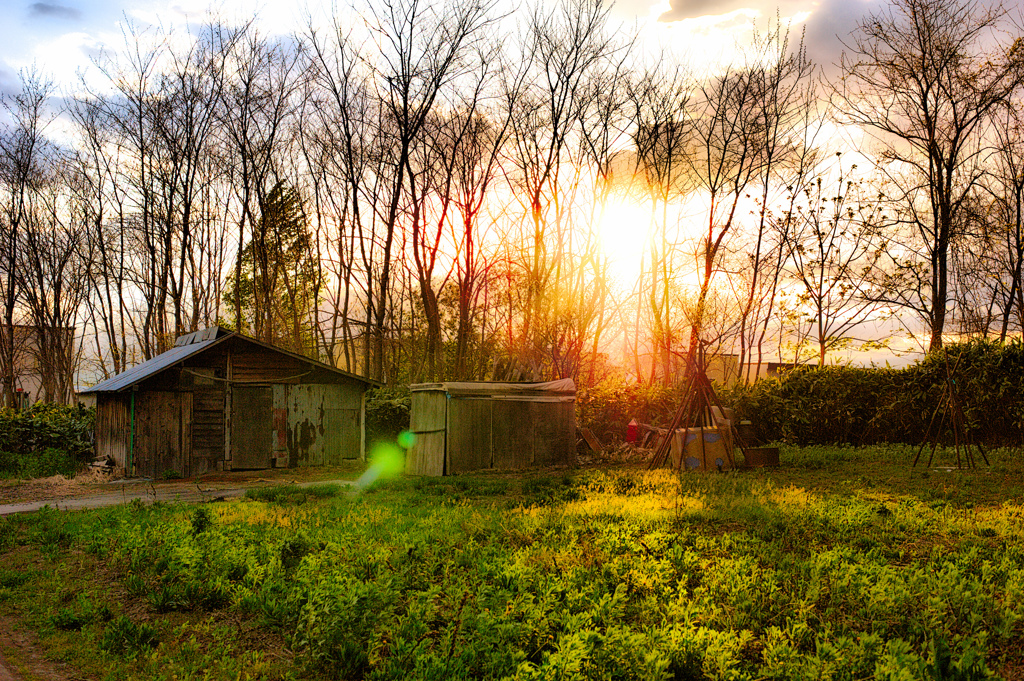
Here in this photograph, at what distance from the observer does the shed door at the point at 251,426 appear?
21.2 m

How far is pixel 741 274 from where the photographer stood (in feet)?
115

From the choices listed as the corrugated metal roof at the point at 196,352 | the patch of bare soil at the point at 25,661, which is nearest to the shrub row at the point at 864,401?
the corrugated metal roof at the point at 196,352

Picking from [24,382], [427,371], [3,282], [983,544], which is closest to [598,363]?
[427,371]

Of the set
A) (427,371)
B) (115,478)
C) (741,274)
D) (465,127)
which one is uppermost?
(465,127)

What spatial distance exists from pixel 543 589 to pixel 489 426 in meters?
11.9

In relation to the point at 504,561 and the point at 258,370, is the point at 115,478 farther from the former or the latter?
the point at 504,561

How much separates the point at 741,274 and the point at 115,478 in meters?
27.6

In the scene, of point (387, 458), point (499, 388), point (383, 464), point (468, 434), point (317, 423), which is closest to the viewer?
point (468, 434)

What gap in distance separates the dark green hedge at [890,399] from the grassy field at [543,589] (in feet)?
30.4

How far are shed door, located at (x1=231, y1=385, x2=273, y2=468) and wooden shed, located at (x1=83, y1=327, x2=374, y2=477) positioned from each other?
3 centimetres

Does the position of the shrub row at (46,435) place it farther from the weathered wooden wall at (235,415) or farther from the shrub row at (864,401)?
the shrub row at (864,401)

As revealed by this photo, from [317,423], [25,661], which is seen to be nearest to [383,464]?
[317,423]

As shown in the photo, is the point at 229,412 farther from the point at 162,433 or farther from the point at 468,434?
the point at 468,434

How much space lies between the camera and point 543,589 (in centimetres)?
658
